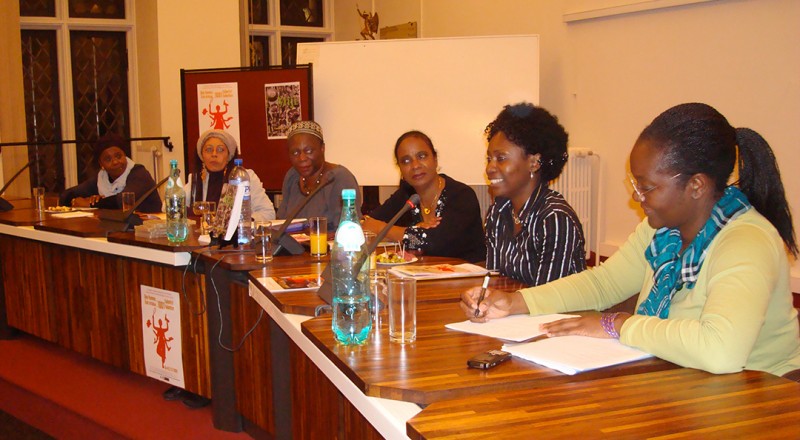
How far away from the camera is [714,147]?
1678 mm

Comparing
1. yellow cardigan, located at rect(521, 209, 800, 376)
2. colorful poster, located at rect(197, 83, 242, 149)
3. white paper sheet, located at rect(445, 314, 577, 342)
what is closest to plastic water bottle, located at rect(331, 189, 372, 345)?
white paper sheet, located at rect(445, 314, 577, 342)

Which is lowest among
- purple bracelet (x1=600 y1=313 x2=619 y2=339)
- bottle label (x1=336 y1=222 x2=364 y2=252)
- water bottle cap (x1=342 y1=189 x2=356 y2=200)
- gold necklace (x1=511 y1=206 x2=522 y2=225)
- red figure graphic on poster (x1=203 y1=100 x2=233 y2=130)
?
purple bracelet (x1=600 y1=313 x2=619 y2=339)

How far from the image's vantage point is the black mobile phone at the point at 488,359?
1.48 m

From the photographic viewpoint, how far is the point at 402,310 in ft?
5.48

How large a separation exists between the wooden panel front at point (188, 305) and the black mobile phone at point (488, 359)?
185cm

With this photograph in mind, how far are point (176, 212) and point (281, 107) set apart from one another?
2556mm

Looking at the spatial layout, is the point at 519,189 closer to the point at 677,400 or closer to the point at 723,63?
the point at 677,400

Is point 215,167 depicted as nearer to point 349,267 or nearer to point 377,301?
point 349,267

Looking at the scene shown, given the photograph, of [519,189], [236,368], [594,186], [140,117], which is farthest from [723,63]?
[140,117]

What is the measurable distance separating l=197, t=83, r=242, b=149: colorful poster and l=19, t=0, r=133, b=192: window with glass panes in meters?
1.77

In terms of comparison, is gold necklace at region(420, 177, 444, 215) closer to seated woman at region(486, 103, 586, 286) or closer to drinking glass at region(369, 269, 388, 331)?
seated woman at region(486, 103, 586, 286)

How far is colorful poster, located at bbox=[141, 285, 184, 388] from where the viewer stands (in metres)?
3.31

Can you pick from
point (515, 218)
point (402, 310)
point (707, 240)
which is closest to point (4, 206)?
point (515, 218)

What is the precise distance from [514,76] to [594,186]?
2.95ft
